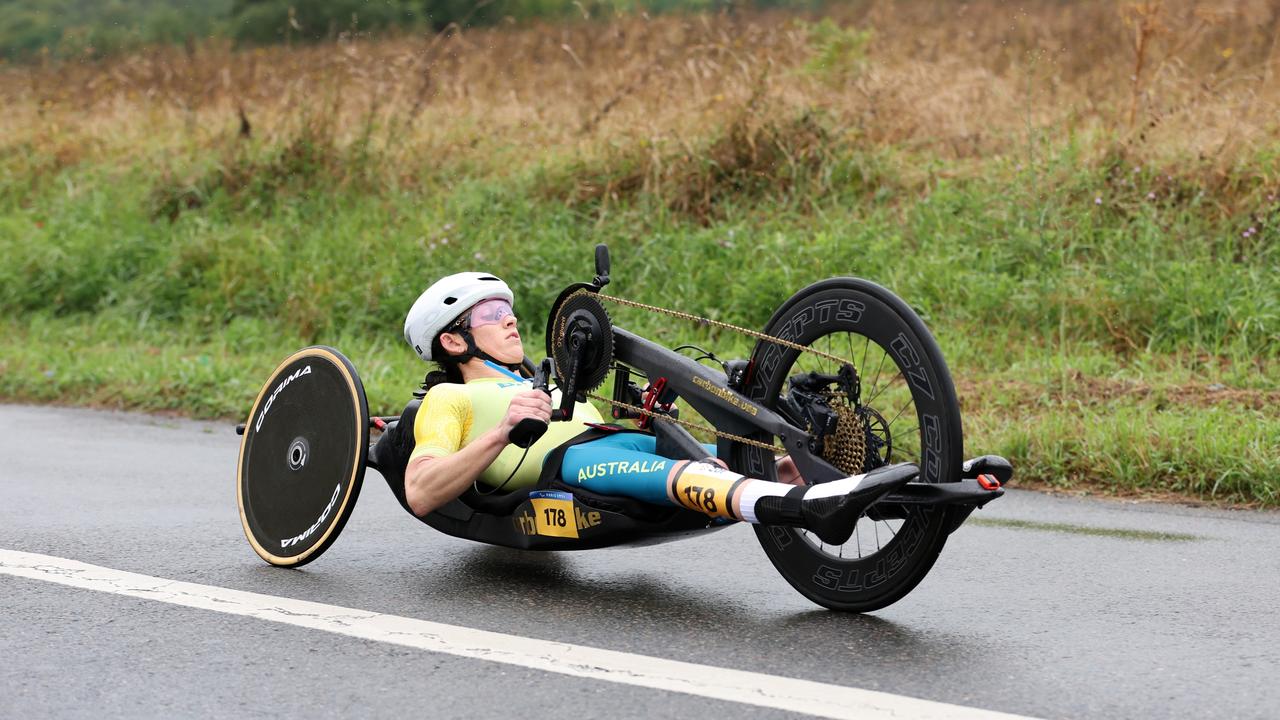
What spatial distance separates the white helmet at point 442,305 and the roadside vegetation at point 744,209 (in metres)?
2.93

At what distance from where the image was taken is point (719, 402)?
14.9 feet

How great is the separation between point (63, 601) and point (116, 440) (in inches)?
147

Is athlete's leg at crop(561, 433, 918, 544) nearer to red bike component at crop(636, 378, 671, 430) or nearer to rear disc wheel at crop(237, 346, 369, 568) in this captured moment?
red bike component at crop(636, 378, 671, 430)

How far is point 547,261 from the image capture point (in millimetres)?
10852

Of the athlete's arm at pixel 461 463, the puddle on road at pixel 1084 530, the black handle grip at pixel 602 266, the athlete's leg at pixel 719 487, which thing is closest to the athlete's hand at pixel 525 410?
the athlete's arm at pixel 461 463

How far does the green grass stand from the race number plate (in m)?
2.91

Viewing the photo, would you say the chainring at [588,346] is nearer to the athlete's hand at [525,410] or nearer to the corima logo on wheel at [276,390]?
the athlete's hand at [525,410]

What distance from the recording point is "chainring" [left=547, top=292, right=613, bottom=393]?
15.5 ft

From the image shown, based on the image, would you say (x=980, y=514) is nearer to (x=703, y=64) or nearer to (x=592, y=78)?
(x=703, y=64)

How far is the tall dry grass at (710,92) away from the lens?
1138 centimetres

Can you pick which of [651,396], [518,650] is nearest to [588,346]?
[651,396]

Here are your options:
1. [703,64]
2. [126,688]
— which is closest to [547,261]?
[703,64]

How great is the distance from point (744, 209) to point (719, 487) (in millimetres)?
7185

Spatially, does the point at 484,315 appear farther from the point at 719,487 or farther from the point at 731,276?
the point at 731,276
